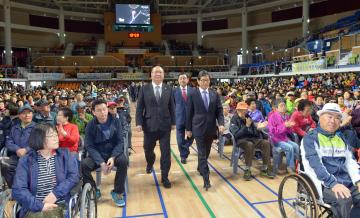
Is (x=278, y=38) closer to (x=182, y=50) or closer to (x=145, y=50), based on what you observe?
(x=182, y=50)

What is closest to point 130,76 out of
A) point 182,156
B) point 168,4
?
point 168,4

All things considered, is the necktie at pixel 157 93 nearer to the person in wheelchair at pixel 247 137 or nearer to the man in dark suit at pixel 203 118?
the man in dark suit at pixel 203 118

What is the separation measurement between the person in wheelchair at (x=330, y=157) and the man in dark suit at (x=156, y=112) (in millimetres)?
2021

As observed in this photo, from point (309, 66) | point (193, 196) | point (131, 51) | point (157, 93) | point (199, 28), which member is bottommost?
point (193, 196)

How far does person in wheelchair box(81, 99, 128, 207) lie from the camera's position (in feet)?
12.2

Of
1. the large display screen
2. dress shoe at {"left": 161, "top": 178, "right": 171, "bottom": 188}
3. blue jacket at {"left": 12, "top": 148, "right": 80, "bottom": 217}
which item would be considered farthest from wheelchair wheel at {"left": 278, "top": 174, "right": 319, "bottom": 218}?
the large display screen

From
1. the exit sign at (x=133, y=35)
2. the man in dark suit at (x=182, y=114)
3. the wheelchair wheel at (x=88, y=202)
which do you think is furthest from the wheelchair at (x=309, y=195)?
the exit sign at (x=133, y=35)

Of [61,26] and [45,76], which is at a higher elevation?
[61,26]

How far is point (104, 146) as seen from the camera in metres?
3.90

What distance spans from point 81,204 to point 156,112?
6.38ft

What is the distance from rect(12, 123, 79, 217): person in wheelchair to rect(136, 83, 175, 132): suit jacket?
1.80 m

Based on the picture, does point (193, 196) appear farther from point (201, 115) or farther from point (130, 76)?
point (130, 76)

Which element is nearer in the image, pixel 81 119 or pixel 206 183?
pixel 206 183

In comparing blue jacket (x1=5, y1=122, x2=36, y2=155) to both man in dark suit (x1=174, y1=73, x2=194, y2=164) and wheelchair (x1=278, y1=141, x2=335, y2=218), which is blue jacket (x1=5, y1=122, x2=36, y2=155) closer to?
man in dark suit (x1=174, y1=73, x2=194, y2=164)
